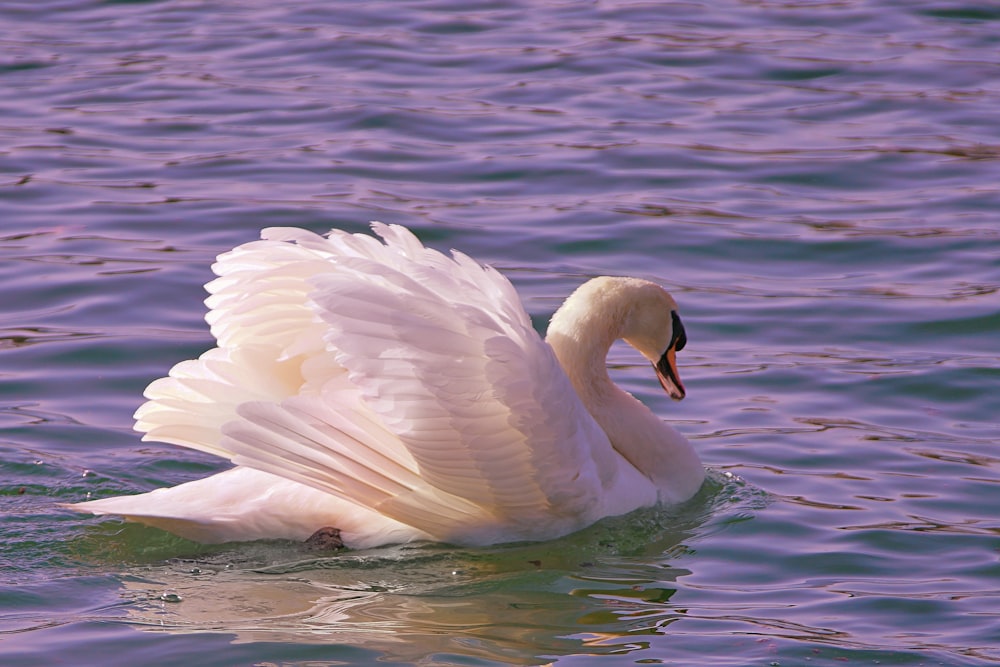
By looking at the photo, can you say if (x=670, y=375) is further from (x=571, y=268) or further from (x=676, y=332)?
(x=571, y=268)

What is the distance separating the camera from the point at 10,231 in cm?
1033

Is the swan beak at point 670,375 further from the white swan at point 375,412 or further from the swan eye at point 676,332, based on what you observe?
the white swan at point 375,412

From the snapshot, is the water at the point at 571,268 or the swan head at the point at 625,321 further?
the swan head at the point at 625,321

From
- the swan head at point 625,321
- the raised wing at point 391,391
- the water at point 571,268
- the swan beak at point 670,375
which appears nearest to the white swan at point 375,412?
the raised wing at point 391,391

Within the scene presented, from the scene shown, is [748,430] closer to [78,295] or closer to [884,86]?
[78,295]

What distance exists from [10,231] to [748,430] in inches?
191

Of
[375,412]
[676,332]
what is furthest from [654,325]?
[375,412]

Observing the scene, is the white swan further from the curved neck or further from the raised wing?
the curved neck

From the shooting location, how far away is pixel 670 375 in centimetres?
768

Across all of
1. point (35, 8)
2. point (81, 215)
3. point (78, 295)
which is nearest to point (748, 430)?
point (78, 295)

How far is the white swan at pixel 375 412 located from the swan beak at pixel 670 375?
0.77 metres

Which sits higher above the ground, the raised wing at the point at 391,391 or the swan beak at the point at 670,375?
the raised wing at the point at 391,391

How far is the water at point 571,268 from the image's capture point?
5.85m

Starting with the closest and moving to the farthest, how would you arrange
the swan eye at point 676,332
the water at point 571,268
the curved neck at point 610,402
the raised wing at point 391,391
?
the water at point 571,268
the raised wing at point 391,391
the curved neck at point 610,402
the swan eye at point 676,332
